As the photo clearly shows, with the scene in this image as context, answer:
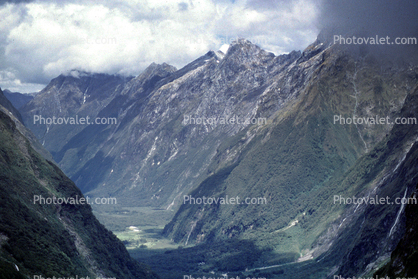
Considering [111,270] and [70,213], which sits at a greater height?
[70,213]

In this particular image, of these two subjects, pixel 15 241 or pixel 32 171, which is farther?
pixel 32 171

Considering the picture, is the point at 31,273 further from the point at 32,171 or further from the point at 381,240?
the point at 381,240

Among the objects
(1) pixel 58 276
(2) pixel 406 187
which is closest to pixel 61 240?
(1) pixel 58 276

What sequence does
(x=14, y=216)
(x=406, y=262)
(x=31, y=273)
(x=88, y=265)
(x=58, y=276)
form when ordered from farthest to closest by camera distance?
(x=88, y=265) → (x=14, y=216) → (x=58, y=276) → (x=31, y=273) → (x=406, y=262)

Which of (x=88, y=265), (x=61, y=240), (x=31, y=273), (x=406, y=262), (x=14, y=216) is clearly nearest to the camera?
(x=406, y=262)

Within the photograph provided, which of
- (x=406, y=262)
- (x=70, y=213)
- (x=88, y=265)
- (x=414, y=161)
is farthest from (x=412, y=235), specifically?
(x=70, y=213)

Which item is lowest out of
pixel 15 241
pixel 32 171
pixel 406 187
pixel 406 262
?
pixel 406 262

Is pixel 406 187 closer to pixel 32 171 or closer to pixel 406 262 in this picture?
pixel 406 262
